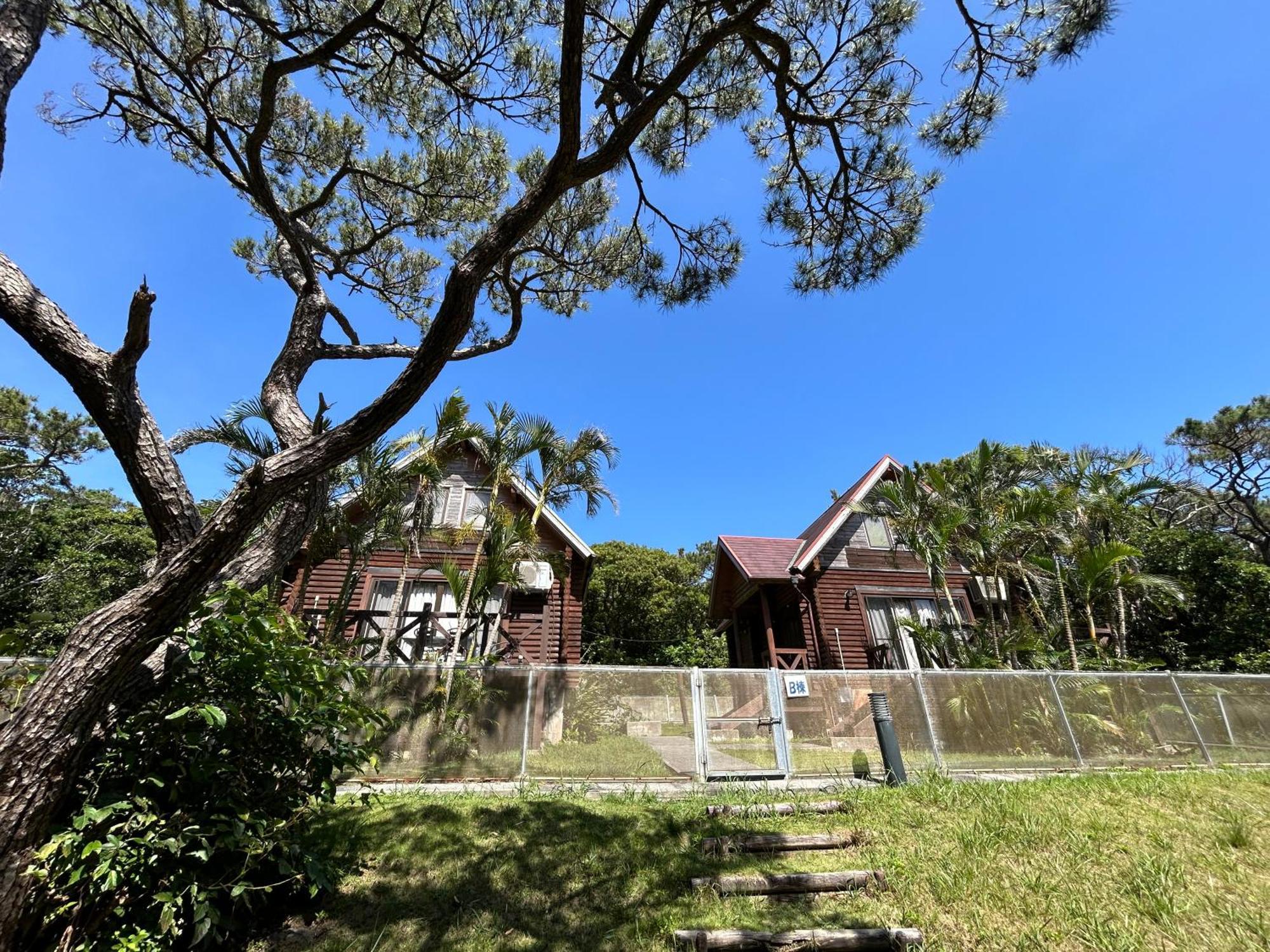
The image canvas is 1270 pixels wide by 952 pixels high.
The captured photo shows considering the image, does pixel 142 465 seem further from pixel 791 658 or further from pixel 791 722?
pixel 791 658

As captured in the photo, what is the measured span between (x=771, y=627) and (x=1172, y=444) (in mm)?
17310

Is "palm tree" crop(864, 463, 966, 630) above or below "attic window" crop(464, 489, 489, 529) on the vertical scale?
below

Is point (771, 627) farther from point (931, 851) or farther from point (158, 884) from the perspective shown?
point (158, 884)

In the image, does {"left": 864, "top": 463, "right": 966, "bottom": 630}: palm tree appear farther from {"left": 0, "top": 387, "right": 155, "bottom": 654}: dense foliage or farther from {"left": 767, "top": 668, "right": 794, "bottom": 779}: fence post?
{"left": 0, "top": 387, "right": 155, "bottom": 654}: dense foliage

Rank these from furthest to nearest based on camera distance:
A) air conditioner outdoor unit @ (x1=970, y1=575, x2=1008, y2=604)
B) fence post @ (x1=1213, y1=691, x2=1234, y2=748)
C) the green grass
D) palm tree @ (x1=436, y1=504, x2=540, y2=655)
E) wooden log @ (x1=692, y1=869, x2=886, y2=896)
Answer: air conditioner outdoor unit @ (x1=970, y1=575, x2=1008, y2=604) < palm tree @ (x1=436, y1=504, x2=540, y2=655) < fence post @ (x1=1213, y1=691, x2=1234, y2=748) < the green grass < wooden log @ (x1=692, y1=869, x2=886, y2=896)

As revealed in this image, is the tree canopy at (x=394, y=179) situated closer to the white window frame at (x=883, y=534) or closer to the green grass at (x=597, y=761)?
the green grass at (x=597, y=761)

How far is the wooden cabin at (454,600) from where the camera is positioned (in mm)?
10352

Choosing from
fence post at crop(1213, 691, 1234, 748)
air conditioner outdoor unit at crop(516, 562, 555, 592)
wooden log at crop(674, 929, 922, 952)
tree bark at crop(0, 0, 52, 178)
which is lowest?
wooden log at crop(674, 929, 922, 952)

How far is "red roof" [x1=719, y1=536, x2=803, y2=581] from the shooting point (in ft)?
43.6

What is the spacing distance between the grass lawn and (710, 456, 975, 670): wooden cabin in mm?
6866

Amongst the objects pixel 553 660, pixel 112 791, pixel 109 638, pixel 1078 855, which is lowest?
pixel 1078 855

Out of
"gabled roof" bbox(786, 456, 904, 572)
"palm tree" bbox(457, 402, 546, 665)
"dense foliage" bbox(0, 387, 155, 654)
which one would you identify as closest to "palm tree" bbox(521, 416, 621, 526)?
"palm tree" bbox(457, 402, 546, 665)

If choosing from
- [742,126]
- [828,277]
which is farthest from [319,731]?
[742,126]

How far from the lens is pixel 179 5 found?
5430 mm
